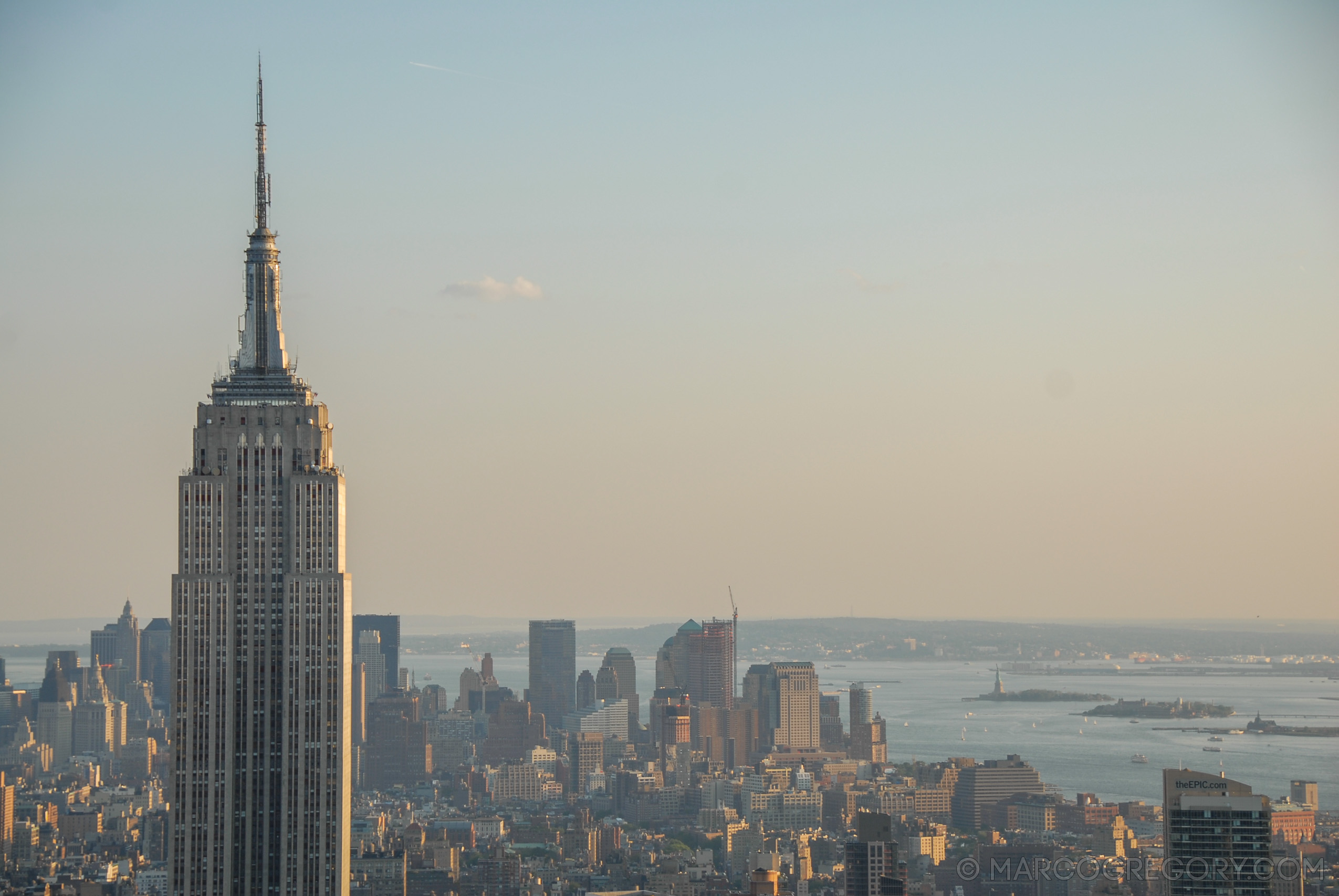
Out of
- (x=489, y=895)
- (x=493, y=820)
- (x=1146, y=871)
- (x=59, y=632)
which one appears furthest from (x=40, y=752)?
(x=1146, y=871)

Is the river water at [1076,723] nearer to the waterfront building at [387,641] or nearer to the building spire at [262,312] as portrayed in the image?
the waterfront building at [387,641]

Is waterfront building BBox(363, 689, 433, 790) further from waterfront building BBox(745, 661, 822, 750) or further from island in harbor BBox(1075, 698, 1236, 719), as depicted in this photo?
island in harbor BBox(1075, 698, 1236, 719)

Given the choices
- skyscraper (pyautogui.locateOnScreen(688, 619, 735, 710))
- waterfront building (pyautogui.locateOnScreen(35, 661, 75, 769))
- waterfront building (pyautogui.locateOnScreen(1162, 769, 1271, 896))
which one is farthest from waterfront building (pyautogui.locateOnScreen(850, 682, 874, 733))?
waterfront building (pyautogui.locateOnScreen(1162, 769, 1271, 896))

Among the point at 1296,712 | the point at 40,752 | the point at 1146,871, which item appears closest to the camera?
the point at 1146,871

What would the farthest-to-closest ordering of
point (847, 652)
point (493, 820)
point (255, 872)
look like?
point (847, 652) → point (493, 820) → point (255, 872)

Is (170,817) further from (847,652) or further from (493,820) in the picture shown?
(847,652)
